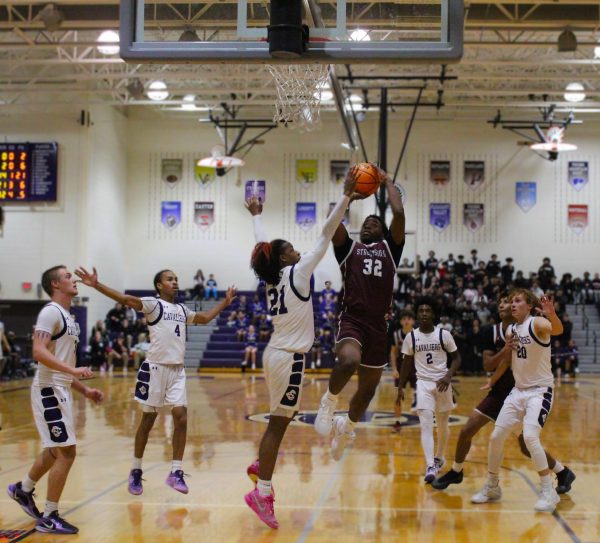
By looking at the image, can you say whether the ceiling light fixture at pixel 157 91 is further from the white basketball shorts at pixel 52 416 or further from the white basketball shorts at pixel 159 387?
the white basketball shorts at pixel 52 416

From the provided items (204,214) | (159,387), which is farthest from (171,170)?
(159,387)

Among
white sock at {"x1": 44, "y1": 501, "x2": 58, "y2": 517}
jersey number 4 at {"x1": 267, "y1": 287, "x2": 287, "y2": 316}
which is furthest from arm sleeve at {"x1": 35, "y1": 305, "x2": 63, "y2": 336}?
jersey number 4 at {"x1": 267, "y1": 287, "x2": 287, "y2": 316}

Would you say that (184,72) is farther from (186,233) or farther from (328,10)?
(328,10)

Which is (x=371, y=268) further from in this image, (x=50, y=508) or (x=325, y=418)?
(x=50, y=508)

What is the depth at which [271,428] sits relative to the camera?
6113 millimetres

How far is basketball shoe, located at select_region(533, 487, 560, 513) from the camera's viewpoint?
6547 millimetres

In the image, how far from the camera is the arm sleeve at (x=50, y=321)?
5.91 meters

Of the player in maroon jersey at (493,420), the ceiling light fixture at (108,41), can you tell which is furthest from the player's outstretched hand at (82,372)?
the ceiling light fixture at (108,41)

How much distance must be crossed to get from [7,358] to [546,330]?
1767 centimetres

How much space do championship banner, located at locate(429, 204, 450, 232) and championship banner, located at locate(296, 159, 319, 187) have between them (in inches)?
186

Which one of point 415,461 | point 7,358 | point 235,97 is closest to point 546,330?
point 415,461

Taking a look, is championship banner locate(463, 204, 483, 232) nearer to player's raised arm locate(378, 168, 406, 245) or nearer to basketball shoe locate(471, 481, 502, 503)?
basketball shoe locate(471, 481, 502, 503)

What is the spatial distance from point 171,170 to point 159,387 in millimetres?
26402

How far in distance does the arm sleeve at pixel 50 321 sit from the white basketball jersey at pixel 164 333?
49.5 inches
